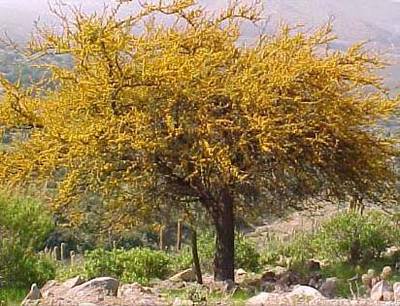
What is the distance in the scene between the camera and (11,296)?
8.97 metres

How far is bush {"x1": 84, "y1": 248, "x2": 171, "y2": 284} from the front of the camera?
1341 cm

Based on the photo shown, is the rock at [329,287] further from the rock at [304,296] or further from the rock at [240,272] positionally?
the rock at [240,272]

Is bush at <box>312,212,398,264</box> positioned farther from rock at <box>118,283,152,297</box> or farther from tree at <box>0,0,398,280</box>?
rock at <box>118,283,152,297</box>

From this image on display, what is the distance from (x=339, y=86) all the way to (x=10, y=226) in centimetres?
545

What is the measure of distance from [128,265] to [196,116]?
345 cm

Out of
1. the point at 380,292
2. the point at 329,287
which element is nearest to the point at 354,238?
the point at 329,287

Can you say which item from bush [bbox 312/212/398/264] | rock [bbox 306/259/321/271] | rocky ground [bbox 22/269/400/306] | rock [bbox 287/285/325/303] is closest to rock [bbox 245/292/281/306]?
rocky ground [bbox 22/269/400/306]

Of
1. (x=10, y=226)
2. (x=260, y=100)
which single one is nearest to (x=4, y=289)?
(x=10, y=226)

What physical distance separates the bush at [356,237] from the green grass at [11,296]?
6592 mm

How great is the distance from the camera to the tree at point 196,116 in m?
11.3

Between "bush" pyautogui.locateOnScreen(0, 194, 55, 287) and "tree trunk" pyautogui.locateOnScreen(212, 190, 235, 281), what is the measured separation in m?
3.23

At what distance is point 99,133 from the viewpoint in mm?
11086

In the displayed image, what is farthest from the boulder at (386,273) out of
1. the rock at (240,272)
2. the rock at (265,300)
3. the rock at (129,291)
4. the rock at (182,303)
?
the rock at (182,303)

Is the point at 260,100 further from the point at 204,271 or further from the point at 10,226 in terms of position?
the point at 204,271
